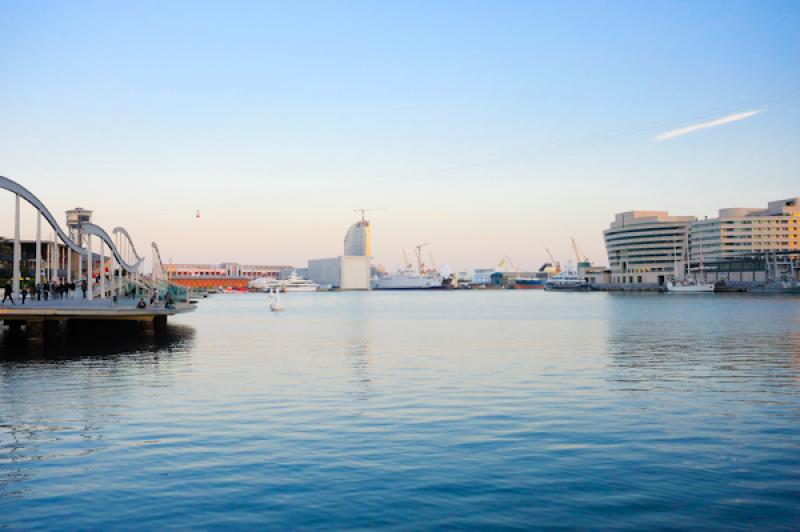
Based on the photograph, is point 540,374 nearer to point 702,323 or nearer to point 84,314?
point 84,314

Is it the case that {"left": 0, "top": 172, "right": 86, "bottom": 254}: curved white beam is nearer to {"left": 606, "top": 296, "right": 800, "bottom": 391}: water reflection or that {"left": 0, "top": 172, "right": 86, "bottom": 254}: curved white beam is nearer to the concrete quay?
the concrete quay

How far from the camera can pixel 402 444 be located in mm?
19172

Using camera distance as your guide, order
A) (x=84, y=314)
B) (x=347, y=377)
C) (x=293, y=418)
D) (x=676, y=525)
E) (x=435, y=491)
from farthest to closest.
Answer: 1. (x=84, y=314)
2. (x=347, y=377)
3. (x=293, y=418)
4. (x=435, y=491)
5. (x=676, y=525)

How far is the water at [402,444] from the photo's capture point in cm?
1355

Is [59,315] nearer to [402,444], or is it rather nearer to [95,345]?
[95,345]

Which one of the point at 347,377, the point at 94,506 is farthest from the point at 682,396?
the point at 94,506

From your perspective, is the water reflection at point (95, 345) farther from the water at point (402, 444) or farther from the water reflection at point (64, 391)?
the water at point (402, 444)

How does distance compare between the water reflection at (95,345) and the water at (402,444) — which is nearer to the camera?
the water at (402,444)

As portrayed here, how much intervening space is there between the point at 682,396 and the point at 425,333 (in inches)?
1616

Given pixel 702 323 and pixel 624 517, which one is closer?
pixel 624 517

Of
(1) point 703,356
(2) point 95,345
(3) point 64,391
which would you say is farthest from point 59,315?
(1) point 703,356

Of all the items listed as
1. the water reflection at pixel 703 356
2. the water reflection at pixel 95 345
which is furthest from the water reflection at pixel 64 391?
the water reflection at pixel 703 356

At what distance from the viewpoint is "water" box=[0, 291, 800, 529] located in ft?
44.4

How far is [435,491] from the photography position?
1475 centimetres
